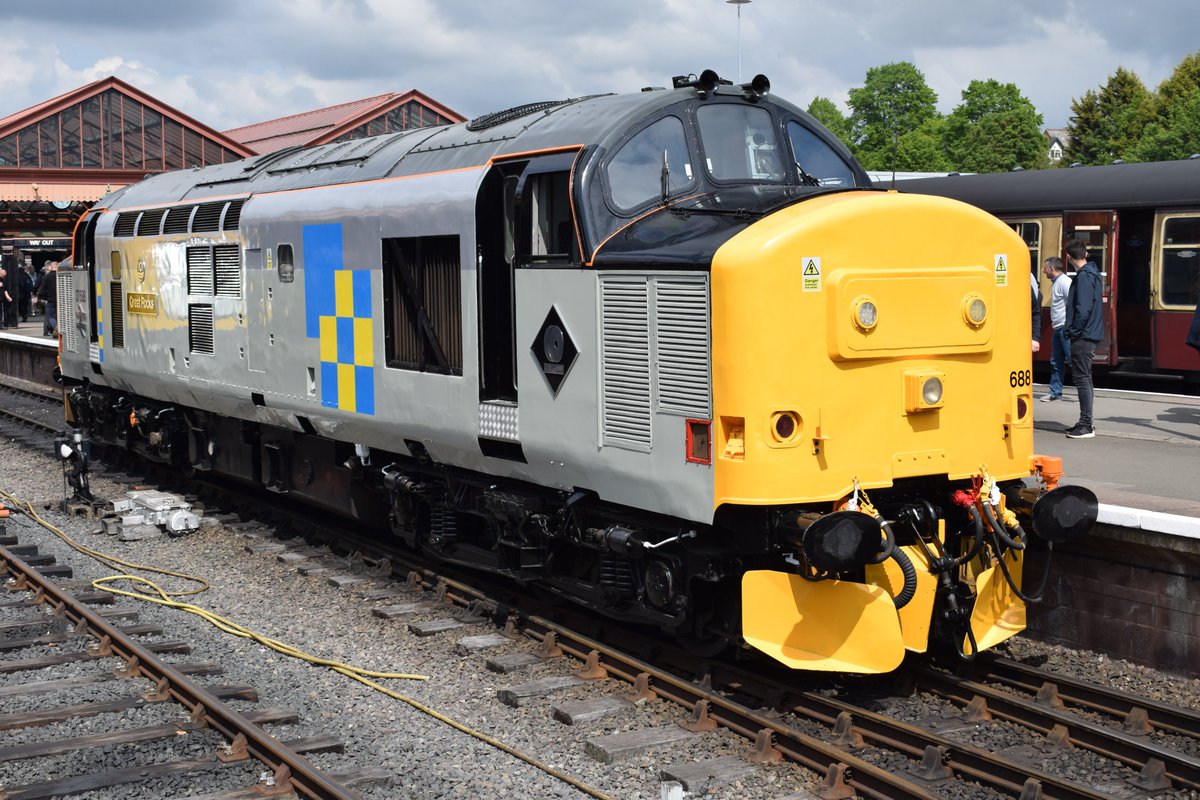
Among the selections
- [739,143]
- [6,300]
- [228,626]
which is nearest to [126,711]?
[228,626]

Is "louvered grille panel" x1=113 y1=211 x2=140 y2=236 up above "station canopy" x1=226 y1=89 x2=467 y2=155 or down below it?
below

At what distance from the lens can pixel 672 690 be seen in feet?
25.7

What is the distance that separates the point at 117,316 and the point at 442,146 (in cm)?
752

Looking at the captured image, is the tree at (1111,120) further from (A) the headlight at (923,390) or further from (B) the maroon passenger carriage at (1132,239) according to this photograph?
(A) the headlight at (923,390)

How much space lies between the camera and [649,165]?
8.08 meters

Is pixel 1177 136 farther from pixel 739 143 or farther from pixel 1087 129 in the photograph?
pixel 739 143

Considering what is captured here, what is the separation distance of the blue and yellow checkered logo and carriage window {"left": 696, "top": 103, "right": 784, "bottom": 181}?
10.1ft

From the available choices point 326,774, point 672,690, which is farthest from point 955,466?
point 326,774

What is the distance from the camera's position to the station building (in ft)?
143

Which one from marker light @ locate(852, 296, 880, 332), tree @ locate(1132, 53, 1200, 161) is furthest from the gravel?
tree @ locate(1132, 53, 1200, 161)

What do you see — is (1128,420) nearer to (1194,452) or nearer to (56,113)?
(1194,452)

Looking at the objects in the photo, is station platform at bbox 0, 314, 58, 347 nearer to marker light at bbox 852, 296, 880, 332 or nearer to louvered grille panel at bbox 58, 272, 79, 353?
louvered grille panel at bbox 58, 272, 79, 353

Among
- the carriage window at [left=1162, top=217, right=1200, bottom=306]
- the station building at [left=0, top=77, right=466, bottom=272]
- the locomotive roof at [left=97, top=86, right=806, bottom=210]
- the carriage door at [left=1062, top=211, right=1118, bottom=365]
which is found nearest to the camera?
the locomotive roof at [left=97, top=86, right=806, bottom=210]

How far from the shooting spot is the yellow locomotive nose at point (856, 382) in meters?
6.82
